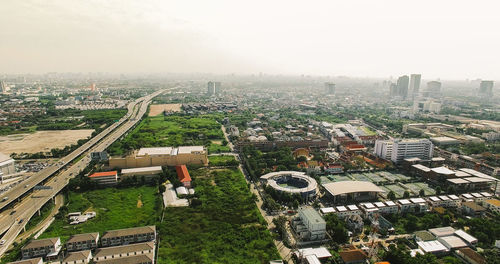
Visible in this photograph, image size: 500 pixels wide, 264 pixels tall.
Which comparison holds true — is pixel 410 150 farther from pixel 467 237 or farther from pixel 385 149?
pixel 467 237

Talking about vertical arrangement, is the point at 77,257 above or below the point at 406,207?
below

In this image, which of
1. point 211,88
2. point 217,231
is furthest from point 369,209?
point 211,88

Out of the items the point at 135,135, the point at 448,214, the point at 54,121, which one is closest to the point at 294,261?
the point at 448,214

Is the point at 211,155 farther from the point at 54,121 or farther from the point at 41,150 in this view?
the point at 54,121

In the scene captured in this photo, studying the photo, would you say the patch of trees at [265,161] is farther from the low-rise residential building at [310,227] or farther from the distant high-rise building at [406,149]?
the distant high-rise building at [406,149]

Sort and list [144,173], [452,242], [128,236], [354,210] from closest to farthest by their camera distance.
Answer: [128,236], [452,242], [354,210], [144,173]

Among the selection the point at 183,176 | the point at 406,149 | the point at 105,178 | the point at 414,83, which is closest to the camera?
the point at 105,178

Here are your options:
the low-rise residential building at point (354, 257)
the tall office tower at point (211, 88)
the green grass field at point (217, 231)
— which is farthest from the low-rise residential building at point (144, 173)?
the tall office tower at point (211, 88)
